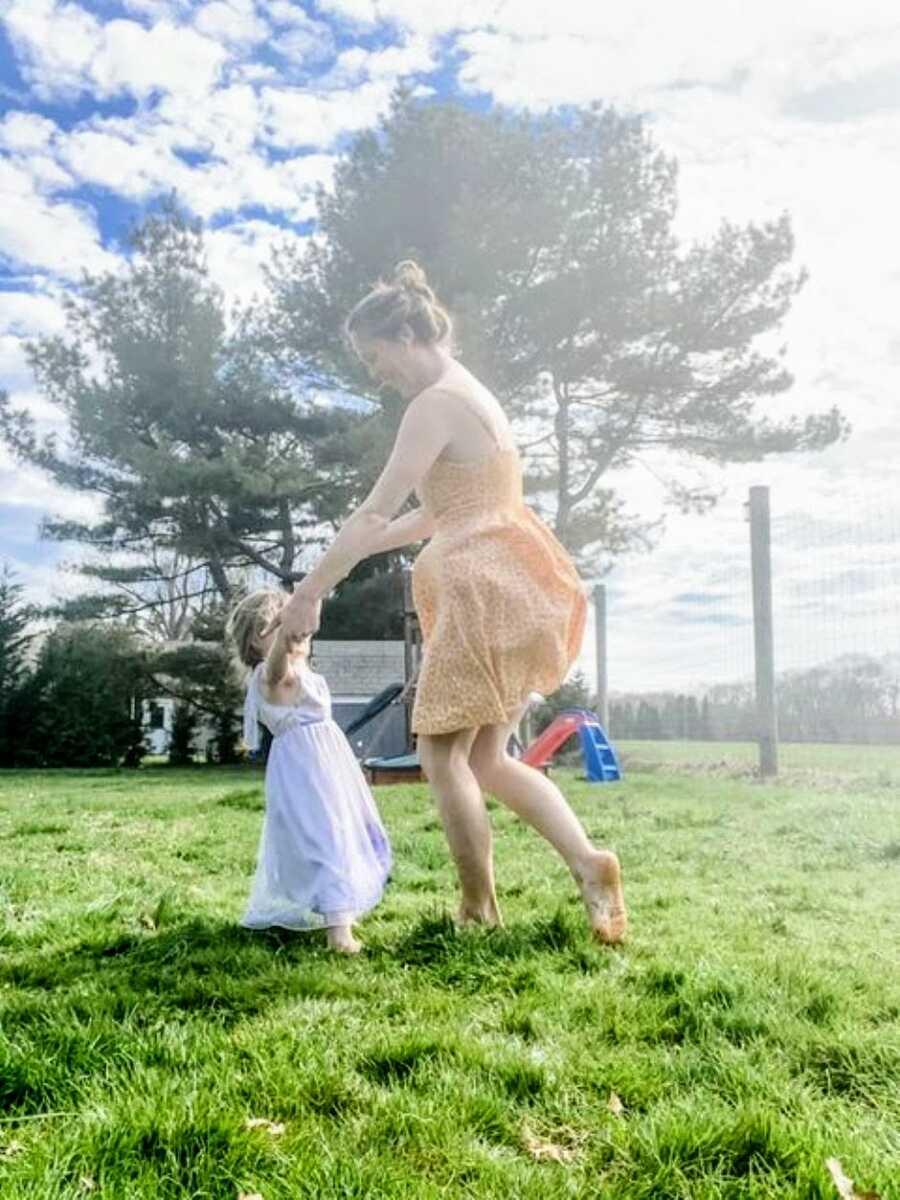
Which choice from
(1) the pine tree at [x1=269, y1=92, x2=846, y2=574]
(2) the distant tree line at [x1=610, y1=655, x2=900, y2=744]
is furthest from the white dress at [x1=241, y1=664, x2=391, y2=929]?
(1) the pine tree at [x1=269, y1=92, x2=846, y2=574]

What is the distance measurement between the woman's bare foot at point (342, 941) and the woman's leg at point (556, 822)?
0.53 metres

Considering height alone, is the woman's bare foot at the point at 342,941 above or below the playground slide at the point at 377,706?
below

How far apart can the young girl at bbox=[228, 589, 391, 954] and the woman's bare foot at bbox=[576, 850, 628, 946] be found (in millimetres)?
619

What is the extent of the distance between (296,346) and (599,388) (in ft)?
17.6

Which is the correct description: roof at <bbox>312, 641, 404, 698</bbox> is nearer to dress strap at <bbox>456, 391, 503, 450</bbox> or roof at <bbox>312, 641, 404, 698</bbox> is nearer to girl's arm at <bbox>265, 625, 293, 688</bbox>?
girl's arm at <bbox>265, 625, 293, 688</bbox>

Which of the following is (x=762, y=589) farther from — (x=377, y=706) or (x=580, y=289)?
(x=580, y=289)

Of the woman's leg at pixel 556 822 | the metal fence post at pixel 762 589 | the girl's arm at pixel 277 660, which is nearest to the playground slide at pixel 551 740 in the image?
the metal fence post at pixel 762 589

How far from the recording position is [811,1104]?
1.82 metres

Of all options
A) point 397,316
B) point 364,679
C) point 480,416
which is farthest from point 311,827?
point 364,679

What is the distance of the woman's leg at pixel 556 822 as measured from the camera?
2916 millimetres

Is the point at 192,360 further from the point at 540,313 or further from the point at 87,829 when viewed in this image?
the point at 87,829

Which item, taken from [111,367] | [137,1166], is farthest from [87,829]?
[111,367]

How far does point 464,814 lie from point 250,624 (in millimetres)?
1028

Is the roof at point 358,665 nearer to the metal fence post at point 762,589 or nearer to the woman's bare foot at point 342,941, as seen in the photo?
the metal fence post at point 762,589
